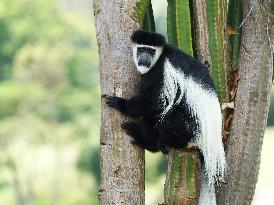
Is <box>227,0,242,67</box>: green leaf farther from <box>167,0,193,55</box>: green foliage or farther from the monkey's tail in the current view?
the monkey's tail

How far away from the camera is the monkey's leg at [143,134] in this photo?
10.3 feet

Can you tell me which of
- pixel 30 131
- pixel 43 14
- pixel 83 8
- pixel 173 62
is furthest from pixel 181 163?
pixel 83 8

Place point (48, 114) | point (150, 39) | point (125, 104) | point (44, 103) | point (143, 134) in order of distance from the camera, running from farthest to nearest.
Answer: point (48, 114), point (44, 103), point (150, 39), point (143, 134), point (125, 104)

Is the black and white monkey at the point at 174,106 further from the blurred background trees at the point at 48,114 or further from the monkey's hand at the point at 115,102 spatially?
the blurred background trees at the point at 48,114

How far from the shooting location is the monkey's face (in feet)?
10.7

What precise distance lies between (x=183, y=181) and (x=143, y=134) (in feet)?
0.96

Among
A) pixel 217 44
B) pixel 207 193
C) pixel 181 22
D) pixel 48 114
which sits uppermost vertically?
pixel 181 22

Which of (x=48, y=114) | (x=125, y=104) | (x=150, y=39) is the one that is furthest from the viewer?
(x=48, y=114)

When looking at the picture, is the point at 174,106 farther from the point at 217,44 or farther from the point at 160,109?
the point at 217,44

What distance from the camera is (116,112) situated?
124 inches

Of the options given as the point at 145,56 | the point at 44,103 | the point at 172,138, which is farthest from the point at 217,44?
the point at 44,103

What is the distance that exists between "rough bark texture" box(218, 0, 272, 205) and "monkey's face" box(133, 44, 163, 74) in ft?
1.41

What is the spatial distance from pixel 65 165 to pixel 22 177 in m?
1.79

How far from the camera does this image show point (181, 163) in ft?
10.4
